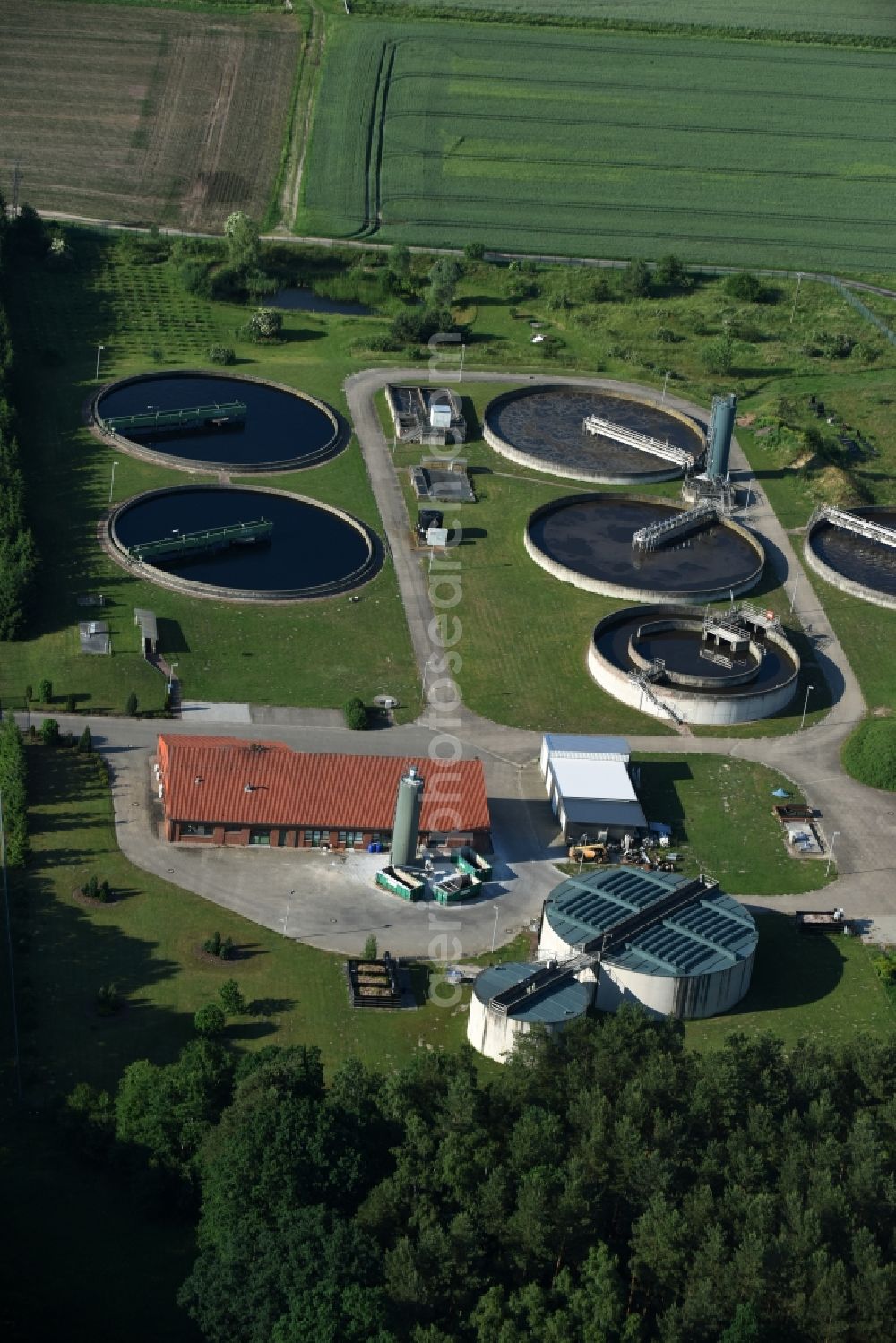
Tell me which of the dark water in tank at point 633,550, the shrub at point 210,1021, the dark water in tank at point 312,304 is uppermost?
the shrub at point 210,1021

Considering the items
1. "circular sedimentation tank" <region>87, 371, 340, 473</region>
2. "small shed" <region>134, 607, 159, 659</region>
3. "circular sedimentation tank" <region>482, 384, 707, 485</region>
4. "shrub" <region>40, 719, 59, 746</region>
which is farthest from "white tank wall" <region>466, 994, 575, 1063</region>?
"circular sedimentation tank" <region>482, 384, 707, 485</region>

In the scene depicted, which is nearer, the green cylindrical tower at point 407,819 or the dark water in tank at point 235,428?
the green cylindrical tower at point 407,819

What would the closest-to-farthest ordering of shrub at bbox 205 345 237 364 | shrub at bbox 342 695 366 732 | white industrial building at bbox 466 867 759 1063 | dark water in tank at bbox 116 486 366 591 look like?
white industrial building at bbox 466 867 759 1063, shrub at bbox 342 695 366 732, dark water in tank at bbox 116 486 366 591, shrub at bbox 205 345 237 364

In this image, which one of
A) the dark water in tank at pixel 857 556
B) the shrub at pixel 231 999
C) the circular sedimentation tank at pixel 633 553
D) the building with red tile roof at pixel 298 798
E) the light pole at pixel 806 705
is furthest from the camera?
the dark water in tank at pixel 857 556

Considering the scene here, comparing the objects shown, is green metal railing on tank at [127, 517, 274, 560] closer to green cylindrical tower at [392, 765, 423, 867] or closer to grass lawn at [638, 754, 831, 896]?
grass lawn at [638, 754, 831, 896]

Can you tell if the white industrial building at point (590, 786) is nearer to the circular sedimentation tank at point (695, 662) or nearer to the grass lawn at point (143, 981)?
the circular sedimentation tank at point (695, 662)

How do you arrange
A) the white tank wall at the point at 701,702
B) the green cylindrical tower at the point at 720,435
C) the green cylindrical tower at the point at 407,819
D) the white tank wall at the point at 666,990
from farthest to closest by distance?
the green cylindrical tower at the point at 720,435 → the white tank wall at the point at 701,702 → the green cylindrical tower at the point at 407,819 → the white tank wall at the point at 666,990

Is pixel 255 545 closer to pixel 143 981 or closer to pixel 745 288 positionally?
pixel 143 981

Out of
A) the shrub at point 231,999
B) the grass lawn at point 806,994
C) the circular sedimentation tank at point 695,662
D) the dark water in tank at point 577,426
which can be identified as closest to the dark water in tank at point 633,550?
the circular sedimentation tank at point 695,662

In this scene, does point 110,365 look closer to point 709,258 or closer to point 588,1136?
point 709,258
